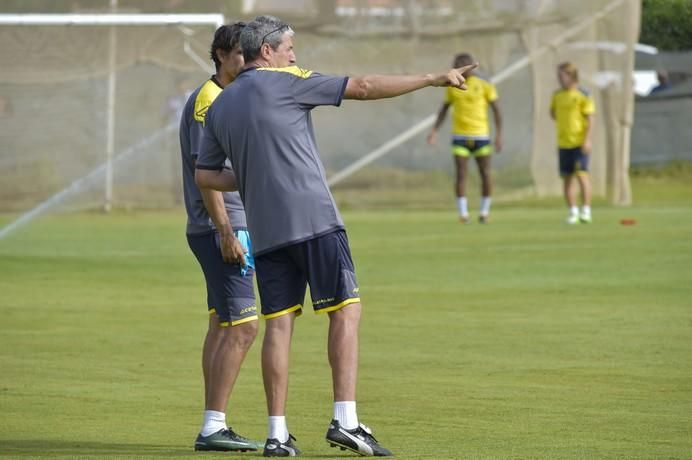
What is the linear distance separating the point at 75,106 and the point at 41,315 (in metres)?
14.4

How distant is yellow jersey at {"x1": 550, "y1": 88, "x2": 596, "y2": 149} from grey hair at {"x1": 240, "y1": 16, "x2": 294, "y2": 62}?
671 inches

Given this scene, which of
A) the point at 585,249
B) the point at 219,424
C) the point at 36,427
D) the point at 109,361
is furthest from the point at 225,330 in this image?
the point at 585,249

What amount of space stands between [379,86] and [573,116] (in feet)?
57.0

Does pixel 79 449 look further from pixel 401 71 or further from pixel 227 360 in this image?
pixel 401 71


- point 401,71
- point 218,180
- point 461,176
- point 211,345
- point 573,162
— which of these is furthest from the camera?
point 401,71

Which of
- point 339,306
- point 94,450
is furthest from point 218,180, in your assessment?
point 94,450

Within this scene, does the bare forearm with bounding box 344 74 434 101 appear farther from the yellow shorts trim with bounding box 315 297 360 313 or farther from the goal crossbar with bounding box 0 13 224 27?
the goal crossbar with bounding box 0 13 224 27

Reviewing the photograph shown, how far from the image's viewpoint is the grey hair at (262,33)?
7312 millimetres

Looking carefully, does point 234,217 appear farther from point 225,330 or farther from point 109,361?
point 109,361

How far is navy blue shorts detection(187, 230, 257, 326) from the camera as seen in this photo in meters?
8.05

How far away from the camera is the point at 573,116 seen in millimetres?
24250

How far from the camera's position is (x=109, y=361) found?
11.2 metres

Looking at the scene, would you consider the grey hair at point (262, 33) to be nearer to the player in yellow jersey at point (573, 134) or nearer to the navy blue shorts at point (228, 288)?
the navy blue shorts at point (228, 288)

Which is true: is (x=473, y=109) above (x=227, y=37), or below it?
below
